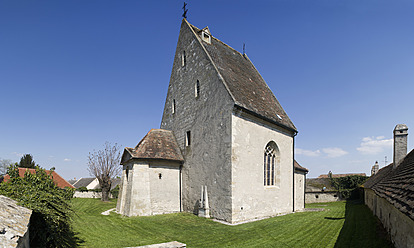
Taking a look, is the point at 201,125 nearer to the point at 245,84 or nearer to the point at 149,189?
the point at 245,84

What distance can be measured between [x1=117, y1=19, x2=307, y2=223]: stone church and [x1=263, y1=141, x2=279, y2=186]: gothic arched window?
2.7 inches

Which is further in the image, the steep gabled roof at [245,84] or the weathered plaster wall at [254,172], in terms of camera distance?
the steep gabled roof at [245,84]

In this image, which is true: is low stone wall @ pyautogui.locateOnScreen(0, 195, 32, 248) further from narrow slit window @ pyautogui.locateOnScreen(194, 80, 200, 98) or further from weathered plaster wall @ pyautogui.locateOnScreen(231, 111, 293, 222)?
narrow slit window @ pyautogui.locateOnScreen(194, 80, 200, 98)

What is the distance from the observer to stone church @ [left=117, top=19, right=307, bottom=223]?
1406 centimetres

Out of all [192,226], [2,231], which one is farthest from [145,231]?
[2,231]

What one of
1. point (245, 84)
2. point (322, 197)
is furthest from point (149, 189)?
point (322, 197)

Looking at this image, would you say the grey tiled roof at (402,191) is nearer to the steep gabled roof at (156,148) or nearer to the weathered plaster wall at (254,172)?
the weathered plaster wall at (254,172)

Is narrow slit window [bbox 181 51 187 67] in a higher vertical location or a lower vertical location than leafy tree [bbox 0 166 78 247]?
higher

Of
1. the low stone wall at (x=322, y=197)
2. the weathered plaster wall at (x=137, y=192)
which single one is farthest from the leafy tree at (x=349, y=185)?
the weathered plaster wall at (x=137, y=192)

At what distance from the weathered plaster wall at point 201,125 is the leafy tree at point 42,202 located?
8.51 metres

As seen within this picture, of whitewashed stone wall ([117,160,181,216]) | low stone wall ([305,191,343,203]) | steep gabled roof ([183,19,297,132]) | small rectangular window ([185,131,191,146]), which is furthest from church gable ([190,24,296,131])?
low stone wall ([305,191,343,203])

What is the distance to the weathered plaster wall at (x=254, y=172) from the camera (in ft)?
45.1

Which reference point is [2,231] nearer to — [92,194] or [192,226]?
[192,226]

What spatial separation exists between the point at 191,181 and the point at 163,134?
479cm
